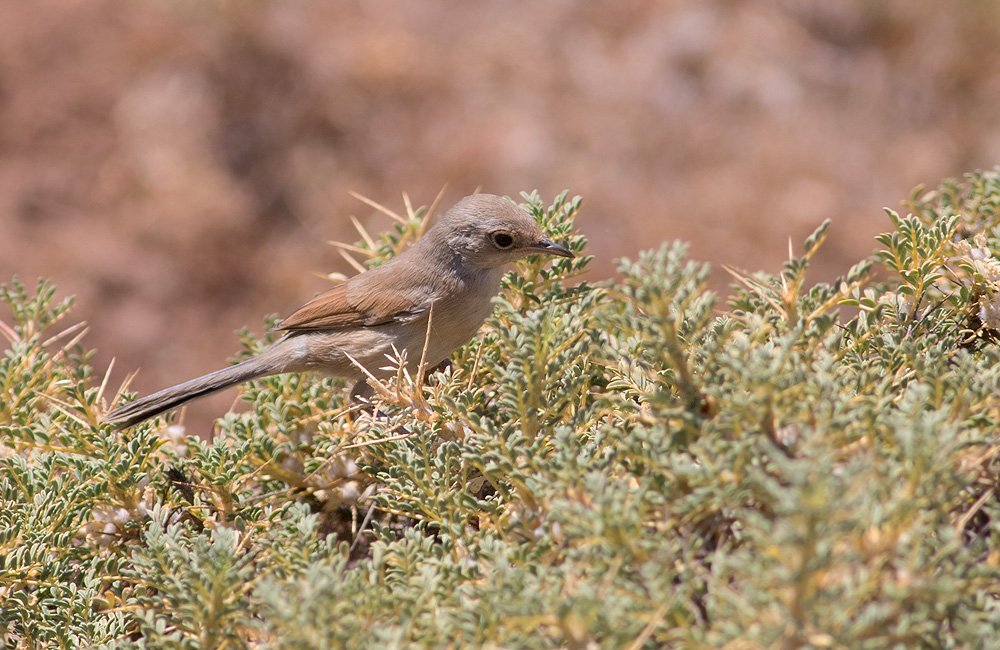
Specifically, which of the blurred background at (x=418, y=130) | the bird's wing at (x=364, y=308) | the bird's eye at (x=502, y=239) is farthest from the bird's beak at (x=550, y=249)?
the blurred background at (x=418, y=130)

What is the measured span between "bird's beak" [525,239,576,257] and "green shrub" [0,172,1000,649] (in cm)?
9

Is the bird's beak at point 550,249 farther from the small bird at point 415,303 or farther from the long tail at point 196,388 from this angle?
the long tail at point 196,388

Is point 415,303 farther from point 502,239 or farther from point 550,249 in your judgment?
point 550,249

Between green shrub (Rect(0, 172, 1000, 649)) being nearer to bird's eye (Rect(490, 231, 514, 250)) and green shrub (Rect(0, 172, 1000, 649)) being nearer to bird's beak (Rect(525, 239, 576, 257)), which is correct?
bird's beak (Rect(525, 239, 576, 257))

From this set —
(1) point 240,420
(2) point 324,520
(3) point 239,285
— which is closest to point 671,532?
(2) point 324,520

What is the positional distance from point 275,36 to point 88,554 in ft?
22.2

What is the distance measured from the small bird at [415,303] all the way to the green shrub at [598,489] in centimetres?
86

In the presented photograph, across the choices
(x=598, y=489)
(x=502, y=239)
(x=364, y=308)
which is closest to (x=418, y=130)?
(x=364, y=308)

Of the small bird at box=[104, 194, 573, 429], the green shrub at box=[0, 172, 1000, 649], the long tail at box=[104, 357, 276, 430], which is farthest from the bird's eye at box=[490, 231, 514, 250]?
the long tail at box=[104, 357, 276, 430]

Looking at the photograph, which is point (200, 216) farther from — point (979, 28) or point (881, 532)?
point (979, 28)

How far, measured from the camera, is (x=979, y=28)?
26.8 feet

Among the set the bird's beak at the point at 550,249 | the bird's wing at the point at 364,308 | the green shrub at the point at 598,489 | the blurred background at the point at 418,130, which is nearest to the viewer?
the green shrub at the point at 598,489

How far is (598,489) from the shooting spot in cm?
143

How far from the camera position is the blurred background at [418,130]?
688 cm
